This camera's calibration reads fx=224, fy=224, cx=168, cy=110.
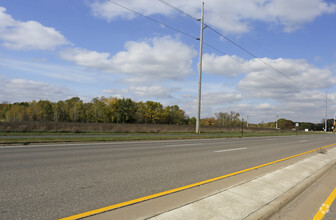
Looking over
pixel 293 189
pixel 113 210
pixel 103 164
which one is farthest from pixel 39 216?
pixel 293 189

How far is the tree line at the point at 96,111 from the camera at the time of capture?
106 m

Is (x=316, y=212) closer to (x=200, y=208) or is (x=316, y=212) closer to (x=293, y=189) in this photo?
(x=293, y=189)

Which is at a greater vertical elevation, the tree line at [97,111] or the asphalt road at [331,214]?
the tree line at [97,111]

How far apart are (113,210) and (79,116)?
118m

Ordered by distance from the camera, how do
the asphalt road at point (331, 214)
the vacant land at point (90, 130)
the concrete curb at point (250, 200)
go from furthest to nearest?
the vacant land at point (90, 130) < the asphalt road at point (331, 214) < the concrete curb at point (250, 200)

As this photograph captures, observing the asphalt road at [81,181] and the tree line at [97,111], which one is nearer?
the asphalt road at [81,181]

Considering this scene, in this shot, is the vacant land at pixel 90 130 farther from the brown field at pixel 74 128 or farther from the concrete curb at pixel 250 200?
the concrete curb at pixel 250 200

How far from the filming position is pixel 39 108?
11406 cm

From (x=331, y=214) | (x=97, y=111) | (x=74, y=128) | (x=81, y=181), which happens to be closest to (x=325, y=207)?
(x=331, y=214)

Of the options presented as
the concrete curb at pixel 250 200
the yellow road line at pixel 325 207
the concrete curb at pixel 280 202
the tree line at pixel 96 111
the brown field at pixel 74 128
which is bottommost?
the yellow road line at pixel 325 207

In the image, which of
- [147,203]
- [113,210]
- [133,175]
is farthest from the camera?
[133,175]

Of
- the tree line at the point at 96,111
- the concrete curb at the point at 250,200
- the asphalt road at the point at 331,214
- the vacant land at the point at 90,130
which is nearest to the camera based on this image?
the concrete curb at the point at 250,200

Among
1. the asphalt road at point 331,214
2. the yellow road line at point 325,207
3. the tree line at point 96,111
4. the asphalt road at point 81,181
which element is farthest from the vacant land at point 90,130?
the tree line at point 96,111

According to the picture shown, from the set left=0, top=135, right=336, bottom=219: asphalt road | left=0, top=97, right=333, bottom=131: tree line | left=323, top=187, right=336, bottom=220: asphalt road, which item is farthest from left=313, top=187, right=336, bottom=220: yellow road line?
left=0, top=97, right=333, bottom=131: tree line
